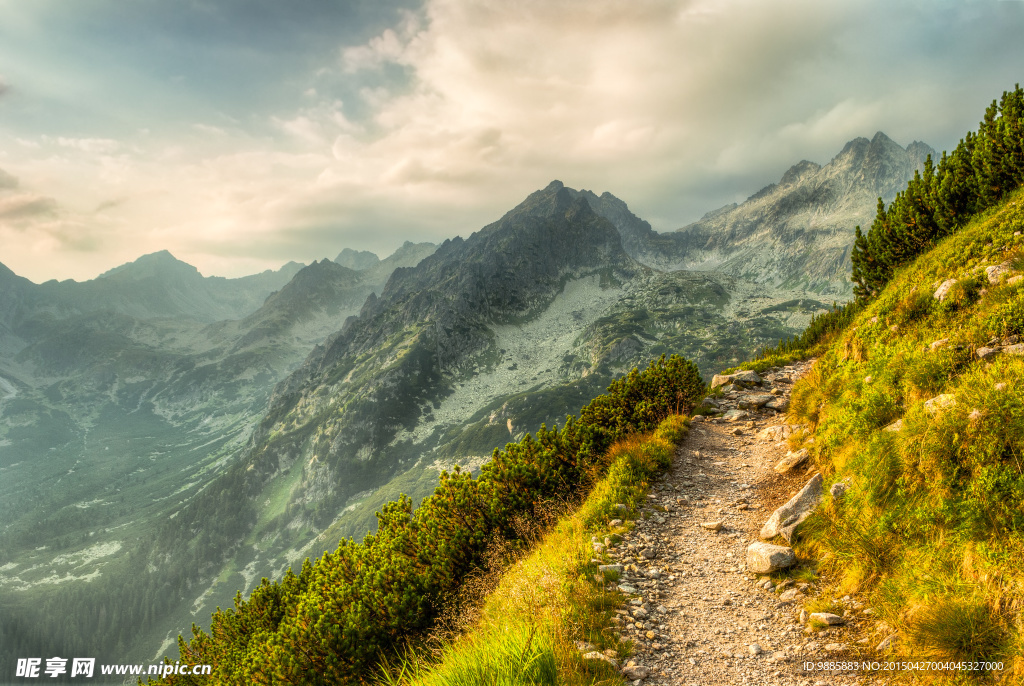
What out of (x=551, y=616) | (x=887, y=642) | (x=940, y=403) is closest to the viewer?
(x=887, y=642)

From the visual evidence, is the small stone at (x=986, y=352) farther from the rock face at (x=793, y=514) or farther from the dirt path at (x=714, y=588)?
the dirt path at (x=714, y=588)

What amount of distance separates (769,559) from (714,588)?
4.15 ft

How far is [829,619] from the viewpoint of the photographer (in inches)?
270

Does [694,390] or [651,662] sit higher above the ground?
[694,390]

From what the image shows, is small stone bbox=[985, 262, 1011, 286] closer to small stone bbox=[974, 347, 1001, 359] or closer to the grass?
small stone bbox=[974, 347, 1001, 359]

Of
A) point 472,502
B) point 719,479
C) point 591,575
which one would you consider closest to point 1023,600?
point 591,575

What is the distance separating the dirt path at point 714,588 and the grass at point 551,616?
21.9 inches

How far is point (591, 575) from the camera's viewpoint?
8.82 meters

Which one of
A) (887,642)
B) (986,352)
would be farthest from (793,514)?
(986,352)

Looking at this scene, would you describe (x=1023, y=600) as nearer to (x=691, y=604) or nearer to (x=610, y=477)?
(x=691, y=604)

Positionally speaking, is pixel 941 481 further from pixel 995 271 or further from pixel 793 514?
pixel 995 271

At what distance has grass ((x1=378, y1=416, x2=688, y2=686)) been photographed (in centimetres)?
541

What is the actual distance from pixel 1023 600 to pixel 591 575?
606 centimetres

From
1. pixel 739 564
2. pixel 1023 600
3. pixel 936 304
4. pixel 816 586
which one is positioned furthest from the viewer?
pixel 936 304
